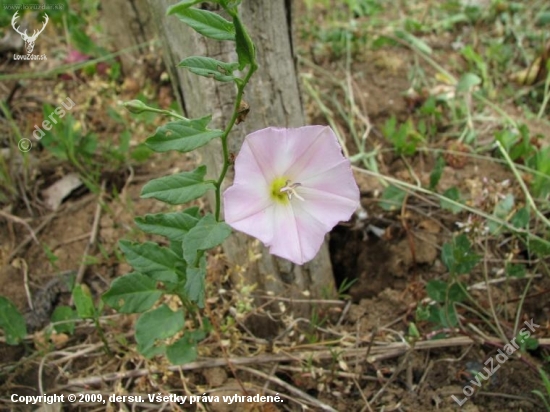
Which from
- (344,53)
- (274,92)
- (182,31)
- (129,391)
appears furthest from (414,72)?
(129,391)

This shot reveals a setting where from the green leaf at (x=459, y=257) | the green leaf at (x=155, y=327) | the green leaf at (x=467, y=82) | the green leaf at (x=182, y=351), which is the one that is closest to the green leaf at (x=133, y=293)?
the green leaf at (x=155, y=327)

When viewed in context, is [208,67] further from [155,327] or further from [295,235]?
[155,327]

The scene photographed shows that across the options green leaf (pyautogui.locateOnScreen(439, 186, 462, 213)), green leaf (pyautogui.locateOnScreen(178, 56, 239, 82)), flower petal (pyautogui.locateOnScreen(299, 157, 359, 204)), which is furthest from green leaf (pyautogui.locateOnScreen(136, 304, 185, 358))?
green leaf (pyautogui.locateOnScreen(439, 186, 462, 213))

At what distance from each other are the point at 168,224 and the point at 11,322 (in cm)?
83

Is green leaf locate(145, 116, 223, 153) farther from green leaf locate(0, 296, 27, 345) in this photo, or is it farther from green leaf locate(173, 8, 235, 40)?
green leaf locate(0, 296, 27, 345)

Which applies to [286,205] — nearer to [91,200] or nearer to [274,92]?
[274,92]

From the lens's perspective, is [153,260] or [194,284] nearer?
[194,284]

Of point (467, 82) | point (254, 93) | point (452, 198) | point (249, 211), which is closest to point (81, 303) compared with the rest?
point (249, 211)

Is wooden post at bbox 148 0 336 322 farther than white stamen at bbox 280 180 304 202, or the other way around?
wooden post at bbox 148 0 336 322

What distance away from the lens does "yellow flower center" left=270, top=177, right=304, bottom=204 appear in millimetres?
1516

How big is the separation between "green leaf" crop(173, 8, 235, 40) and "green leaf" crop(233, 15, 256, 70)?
0.07 metres

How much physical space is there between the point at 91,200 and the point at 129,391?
3.42ft

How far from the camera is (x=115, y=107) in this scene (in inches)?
119

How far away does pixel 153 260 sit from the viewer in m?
1.65
